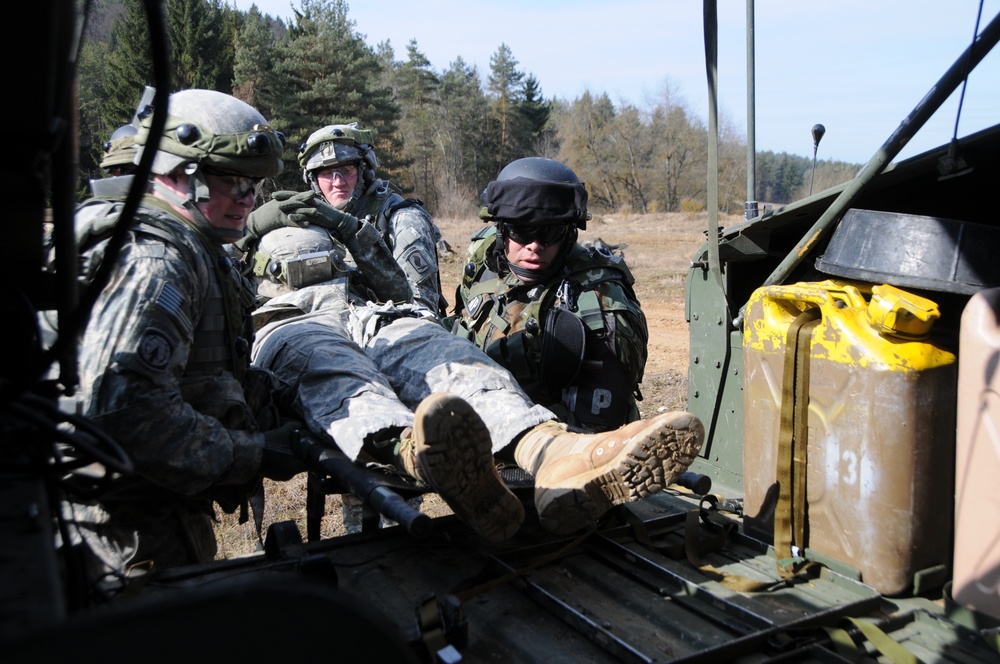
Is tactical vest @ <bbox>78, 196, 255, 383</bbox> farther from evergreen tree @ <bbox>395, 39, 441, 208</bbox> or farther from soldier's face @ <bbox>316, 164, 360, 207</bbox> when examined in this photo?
evergreen tree @ <bbox>395, 39, 441, 208</bbox>

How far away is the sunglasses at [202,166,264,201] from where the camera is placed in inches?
118

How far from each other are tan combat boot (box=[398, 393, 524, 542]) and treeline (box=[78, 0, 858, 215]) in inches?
910

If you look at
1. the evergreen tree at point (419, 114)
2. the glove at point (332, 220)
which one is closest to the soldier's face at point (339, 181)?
the glove at point (332, 220)

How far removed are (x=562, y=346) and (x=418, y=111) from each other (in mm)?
43311

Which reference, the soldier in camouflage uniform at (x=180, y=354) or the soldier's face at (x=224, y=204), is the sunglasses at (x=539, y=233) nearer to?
the soldier in camouflage uniform at (x=180, y=354)

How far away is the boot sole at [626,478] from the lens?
8.16 ft

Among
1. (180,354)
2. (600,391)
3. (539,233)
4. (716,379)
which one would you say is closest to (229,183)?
(180,354)

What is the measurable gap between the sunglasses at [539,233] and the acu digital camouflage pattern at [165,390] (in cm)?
152

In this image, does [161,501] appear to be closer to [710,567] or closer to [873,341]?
[710,567]

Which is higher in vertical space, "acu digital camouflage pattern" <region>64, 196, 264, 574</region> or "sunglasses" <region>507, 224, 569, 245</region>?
"sunglasses" <region>507, 224, 569, 245</region>

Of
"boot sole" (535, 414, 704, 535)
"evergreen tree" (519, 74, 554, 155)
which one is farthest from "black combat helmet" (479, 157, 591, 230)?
"evergreen tree" (519, 74, 554, 155)

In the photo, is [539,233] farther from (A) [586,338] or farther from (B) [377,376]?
(B) [377,376]

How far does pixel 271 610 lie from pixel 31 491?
0.60 meters

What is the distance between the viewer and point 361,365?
3.37 metres
